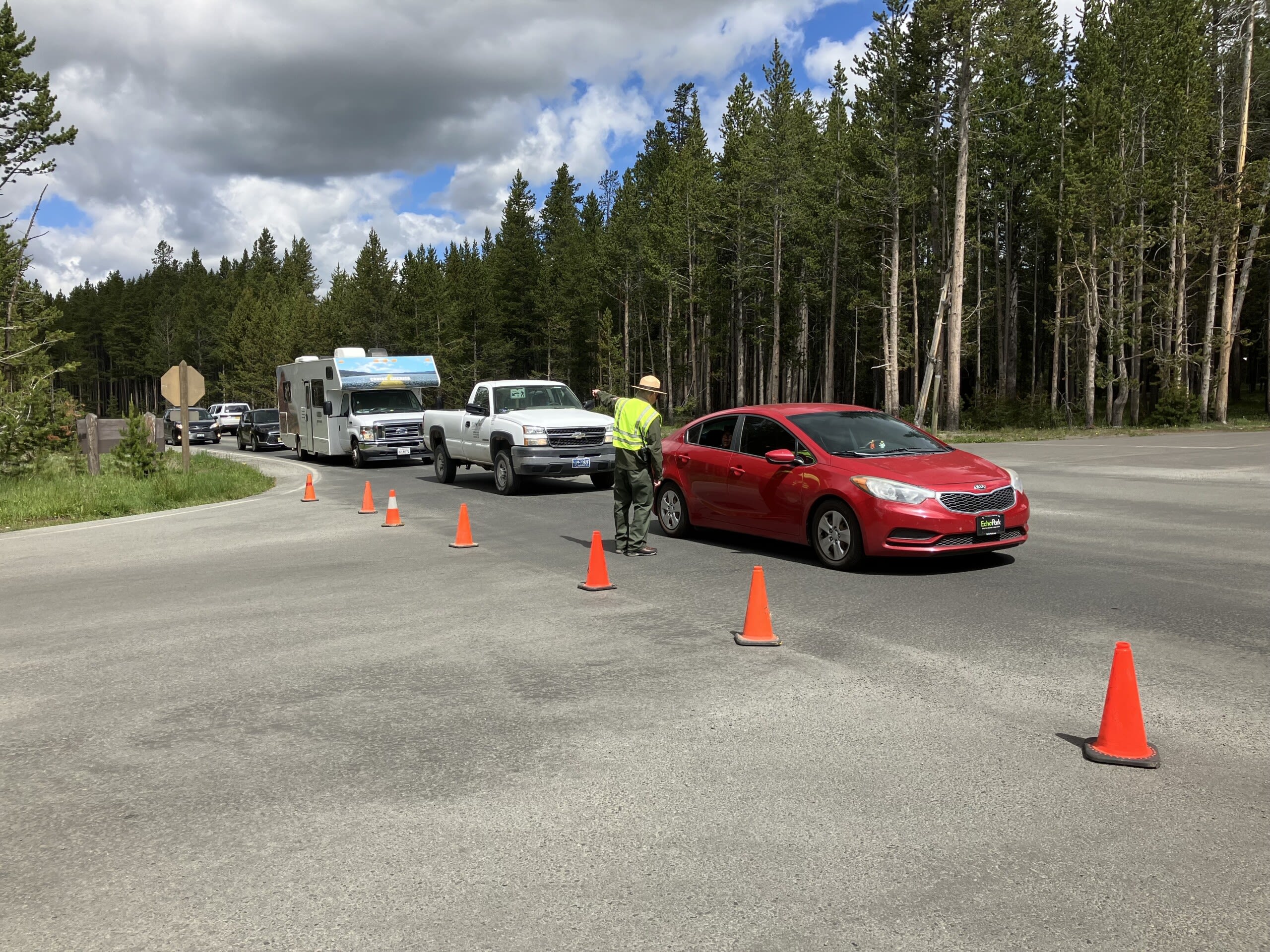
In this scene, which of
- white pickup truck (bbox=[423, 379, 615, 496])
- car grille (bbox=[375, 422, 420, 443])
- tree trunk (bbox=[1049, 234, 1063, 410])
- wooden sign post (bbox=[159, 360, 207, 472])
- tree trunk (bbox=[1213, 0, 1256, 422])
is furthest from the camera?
tree trunk (bbox=[1049, 234, 1063, 410])

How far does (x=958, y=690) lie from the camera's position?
5.87 metres

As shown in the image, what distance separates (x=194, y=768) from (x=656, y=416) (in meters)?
7.09

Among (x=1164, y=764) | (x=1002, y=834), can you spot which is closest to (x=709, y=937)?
(x=1002, y=834)

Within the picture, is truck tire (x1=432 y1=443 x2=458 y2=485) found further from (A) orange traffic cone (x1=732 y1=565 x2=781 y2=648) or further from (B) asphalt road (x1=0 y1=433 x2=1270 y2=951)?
(A) orange traffic cone (x1=732 y1=565 x2=781 y2=648)

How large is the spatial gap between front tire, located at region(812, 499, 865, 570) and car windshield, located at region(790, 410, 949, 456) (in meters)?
0.66

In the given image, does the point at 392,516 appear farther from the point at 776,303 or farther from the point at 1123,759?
the point at 776,303

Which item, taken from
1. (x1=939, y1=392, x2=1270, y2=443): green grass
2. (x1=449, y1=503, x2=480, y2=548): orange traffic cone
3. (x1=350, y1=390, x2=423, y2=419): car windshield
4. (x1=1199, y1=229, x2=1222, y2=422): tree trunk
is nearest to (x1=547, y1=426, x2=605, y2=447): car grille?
(x1=449, y1=503, x2=480, y2=548): orange traffic cone

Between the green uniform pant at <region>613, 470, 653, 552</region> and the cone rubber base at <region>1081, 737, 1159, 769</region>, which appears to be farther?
the green uniform pant at <region>613, 470, 653, 552</region>

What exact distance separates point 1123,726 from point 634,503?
284 inches

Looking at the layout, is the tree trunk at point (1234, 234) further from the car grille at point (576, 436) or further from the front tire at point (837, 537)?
the front tire at point (837, 537)

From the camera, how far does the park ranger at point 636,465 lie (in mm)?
11203

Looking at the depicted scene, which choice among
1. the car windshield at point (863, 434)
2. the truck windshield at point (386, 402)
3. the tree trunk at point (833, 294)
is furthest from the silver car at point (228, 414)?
the car windshield at point (863, 434)

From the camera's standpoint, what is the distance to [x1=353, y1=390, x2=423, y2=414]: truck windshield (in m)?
27.7

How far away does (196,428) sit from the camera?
51.5 metres
